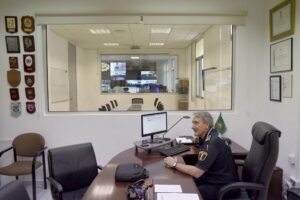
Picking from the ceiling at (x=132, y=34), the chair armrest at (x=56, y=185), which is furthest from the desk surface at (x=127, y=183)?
the ceiling at (x=132, y=34)

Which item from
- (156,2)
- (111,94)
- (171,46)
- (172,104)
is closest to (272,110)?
(156,2)

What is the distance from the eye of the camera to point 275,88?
3508mm

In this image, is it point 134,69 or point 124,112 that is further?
point 134,69

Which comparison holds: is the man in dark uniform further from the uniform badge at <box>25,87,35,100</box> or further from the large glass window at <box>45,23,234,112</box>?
the large glass window at <box>45,23,234,112</box>

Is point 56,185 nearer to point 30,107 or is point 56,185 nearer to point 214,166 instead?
point 214,166

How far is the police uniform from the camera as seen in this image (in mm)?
2176

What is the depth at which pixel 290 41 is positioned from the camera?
3.16 meters

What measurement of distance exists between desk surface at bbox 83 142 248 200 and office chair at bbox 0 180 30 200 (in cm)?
42

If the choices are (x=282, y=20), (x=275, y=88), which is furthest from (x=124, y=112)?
(x=282, y=20)

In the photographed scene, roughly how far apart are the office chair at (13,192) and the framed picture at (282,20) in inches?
125

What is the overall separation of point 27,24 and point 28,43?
0.87 feet

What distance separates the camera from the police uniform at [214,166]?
218 cm

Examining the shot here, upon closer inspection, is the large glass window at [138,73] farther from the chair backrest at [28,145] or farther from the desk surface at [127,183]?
the desk surface at [127,183]

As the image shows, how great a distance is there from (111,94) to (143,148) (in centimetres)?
707
